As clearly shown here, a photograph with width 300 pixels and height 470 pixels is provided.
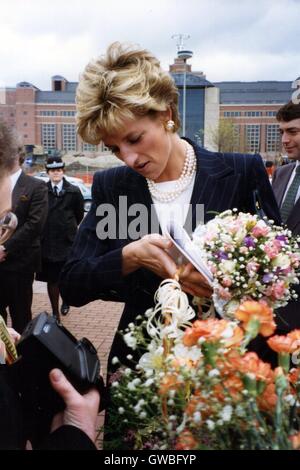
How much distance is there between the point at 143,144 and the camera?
1.88 meters

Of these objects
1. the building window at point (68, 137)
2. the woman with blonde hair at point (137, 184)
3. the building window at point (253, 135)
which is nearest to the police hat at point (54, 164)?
the woman with blonde hair at point (137, 184)

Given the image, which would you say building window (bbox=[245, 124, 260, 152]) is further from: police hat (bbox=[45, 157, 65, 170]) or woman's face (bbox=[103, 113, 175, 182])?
woman's face (bbox=[103, 113, 175, 182])

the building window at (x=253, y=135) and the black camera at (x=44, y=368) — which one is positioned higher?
the building window at (x=253, y=135)

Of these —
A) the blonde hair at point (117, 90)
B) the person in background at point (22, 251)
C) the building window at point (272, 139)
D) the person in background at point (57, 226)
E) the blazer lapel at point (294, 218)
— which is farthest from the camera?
the building window at point (272, 139)

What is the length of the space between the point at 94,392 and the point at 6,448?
0.29m

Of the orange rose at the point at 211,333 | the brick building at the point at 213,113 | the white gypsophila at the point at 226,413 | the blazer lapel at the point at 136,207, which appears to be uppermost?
the brick building at the point at 213,113

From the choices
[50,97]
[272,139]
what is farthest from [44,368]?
[50,97]

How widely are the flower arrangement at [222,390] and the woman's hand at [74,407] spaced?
27 centimetres

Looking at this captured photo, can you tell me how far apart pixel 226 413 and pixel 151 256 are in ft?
2.76

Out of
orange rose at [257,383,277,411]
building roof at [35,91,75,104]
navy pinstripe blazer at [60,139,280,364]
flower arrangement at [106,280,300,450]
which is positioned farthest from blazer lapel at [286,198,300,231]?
building roof at [35,91,75,104]

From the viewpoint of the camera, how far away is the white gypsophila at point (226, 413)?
3.04 ft

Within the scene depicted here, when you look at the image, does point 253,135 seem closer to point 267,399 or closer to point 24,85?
point 24,85

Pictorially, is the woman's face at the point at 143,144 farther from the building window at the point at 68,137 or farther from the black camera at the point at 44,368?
the building window at the point at 68,137

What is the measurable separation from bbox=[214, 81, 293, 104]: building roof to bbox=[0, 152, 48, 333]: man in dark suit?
300 ft
